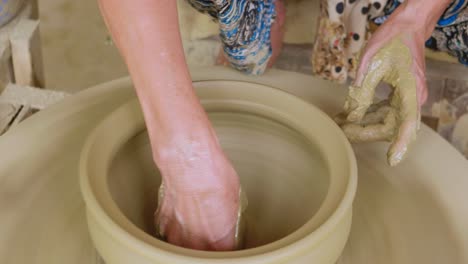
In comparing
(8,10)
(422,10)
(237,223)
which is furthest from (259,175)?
(8,10)

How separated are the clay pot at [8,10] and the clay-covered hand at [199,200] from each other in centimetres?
82

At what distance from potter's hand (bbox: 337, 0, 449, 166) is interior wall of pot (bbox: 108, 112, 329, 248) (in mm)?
117

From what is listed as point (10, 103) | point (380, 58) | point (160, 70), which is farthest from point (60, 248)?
point (380, 58)

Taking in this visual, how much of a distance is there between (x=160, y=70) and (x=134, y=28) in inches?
2.8

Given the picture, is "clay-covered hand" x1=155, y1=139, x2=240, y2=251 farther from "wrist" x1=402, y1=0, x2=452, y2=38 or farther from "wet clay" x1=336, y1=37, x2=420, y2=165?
"wrist" x1=402, y1=0, x2=452, y2=38

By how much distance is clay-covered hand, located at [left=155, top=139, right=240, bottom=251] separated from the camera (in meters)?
1.04

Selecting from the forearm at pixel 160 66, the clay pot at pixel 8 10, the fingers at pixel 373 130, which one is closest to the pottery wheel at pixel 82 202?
the fingers at pixel 373 130

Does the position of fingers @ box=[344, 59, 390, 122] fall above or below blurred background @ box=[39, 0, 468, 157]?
above

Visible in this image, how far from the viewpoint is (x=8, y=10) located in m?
1.72

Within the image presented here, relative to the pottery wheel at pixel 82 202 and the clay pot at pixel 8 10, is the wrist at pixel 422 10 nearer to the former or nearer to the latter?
the pottery wheel at pixel 82 202

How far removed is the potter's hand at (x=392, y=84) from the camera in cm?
126

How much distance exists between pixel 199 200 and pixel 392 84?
458 millimetres

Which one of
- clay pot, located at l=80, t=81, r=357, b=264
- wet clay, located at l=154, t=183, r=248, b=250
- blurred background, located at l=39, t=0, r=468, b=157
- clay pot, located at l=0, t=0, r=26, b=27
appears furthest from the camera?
blurred background, located at l=39, t=0, r=468, b=157

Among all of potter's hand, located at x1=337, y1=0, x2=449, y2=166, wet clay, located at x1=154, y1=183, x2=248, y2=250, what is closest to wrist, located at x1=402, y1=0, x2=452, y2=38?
potter's hand, located at x1=337, y1=0, x2=449, y2=166
